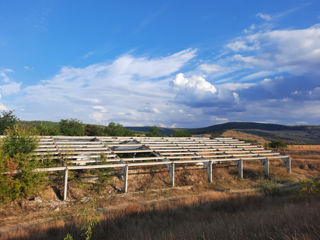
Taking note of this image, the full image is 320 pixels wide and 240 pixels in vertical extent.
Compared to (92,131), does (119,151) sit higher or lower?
lower

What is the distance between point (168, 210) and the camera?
10.1 metres

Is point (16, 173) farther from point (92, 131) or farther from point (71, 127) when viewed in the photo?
point (92, 131)

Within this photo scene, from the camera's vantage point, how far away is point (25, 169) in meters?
11.8

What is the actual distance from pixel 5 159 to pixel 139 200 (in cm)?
799

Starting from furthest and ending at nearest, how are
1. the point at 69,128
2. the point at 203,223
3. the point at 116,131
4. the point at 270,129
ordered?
the point at 270,129, the point at 116,131, the point at 69,128, the point at 203,223

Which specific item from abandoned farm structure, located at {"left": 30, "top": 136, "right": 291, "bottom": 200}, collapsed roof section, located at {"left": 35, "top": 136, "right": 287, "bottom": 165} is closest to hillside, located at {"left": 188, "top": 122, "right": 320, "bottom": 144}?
collapsed roof section, located at {"left": 35, "top": 136, "right": 287, "bottom": 165}

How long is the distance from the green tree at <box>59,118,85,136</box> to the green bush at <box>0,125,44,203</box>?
25021 mm

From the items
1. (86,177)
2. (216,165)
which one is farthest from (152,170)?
(216,165)

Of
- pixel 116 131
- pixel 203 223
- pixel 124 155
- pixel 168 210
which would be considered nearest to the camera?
pixel 203 223

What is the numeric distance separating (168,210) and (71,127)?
114 ft

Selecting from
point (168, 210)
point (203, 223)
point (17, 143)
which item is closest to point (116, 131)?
point (17, 143)

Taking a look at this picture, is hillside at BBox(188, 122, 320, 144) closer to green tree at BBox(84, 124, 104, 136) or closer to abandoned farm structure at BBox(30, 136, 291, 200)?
green tree at BBox(84, 124, 104, 136)

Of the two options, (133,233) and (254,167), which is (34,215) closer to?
(133,233)

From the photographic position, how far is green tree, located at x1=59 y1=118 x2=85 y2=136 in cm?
3828
